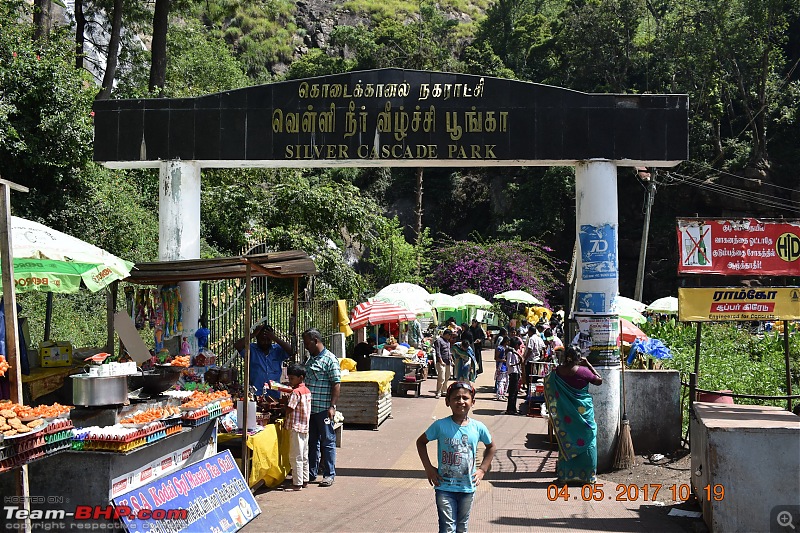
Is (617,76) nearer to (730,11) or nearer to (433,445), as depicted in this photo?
(730,11)

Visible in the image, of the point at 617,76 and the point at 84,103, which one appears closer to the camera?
the point at 84,103

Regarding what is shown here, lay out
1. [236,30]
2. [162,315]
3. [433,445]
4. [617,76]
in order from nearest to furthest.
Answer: [162,315] < [433,445] < [617,76] < [236,30]

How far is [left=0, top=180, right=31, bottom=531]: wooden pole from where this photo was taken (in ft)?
20.4

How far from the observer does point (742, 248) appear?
33.2 feet

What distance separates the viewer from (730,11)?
41656 millimetres

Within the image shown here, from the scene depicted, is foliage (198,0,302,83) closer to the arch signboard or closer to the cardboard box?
the arch signboard

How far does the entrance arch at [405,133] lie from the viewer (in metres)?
10.9

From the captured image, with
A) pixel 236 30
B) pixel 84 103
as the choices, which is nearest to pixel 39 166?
pixel 84 103

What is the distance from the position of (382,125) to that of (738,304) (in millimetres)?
5328

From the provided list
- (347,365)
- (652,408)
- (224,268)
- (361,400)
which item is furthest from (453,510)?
(347,365)

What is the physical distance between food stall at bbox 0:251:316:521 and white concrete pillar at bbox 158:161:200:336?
223cm

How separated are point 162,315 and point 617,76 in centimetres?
4115

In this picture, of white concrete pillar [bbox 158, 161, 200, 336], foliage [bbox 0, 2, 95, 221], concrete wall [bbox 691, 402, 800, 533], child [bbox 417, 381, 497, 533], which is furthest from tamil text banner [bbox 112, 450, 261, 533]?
foliage [bbox 0, 2, 95, 221]
